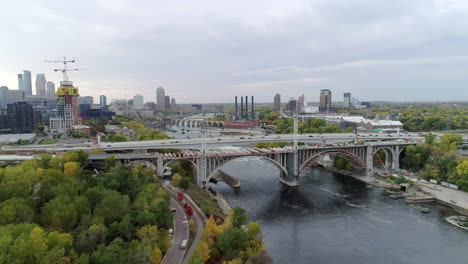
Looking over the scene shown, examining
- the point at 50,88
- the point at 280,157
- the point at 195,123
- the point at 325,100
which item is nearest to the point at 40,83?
the point at 50,88

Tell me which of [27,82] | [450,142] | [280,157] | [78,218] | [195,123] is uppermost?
[27,82]

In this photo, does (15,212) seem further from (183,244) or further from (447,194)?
(447,194)

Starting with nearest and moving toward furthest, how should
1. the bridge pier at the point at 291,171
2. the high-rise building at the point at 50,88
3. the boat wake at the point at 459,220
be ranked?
the boat wake at the point at 459,220
the bridge pier at the point at 291,171
the high-rise building at the point at 50,88

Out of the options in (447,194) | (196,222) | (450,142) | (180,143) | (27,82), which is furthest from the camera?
(27,82)

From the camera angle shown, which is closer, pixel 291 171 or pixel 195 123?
pixel 291 171

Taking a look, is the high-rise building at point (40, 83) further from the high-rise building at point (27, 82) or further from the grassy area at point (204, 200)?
the grassy area at point (204, 200)

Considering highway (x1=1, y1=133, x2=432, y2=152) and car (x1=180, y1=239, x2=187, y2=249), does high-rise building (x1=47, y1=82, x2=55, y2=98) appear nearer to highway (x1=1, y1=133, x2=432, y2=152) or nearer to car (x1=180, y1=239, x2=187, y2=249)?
→ highway (x1=1, y1=133, x2=432, y2=152)

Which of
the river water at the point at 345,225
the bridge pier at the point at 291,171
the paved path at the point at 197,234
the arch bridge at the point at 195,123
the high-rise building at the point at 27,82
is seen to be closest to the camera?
the paved path at the point at 197,234

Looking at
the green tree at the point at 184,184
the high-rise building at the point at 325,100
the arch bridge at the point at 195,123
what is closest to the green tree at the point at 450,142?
the green tree at the point at 184,184
